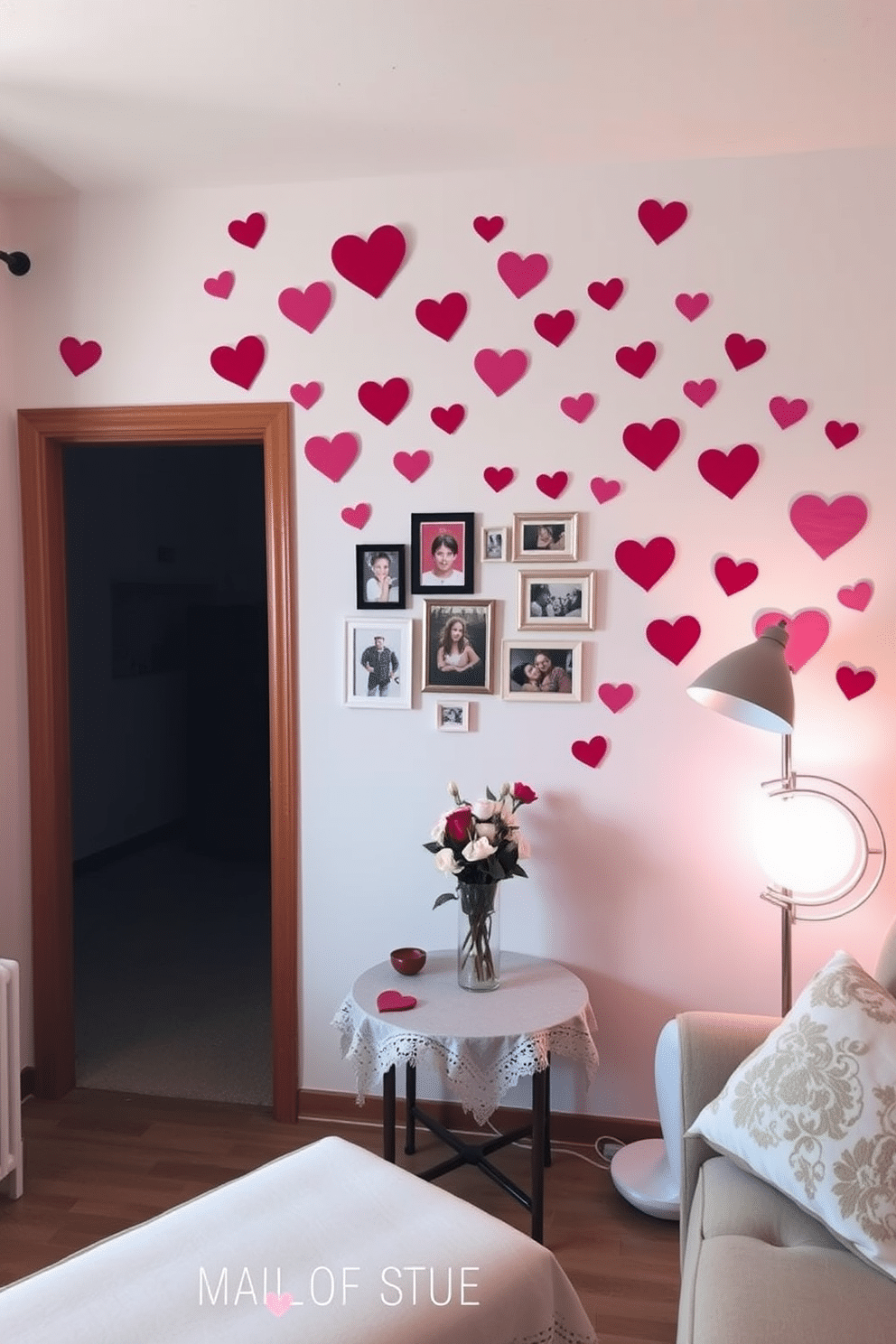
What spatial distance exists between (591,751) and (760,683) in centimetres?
64

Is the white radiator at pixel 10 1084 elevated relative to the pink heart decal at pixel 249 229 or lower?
lower

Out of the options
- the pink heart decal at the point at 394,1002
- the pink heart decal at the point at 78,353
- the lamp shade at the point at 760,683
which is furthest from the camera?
the pink heart decal at the point at 78,353

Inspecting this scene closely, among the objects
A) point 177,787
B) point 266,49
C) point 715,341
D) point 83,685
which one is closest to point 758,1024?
point 715,341

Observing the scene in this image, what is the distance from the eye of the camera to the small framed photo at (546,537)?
2.83 m

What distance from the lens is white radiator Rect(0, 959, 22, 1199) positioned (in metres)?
2.62

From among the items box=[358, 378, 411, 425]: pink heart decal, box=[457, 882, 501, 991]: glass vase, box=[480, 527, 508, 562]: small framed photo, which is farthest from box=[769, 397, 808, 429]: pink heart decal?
box=[457, 882, 501, 991]: glass vase

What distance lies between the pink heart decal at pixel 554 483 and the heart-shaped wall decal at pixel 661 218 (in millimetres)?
644

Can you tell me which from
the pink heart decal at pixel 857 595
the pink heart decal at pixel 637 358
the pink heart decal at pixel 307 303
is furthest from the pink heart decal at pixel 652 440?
the pink heart decal at pixel 307 303

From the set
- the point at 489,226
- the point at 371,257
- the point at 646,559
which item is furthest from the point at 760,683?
the point at 371,257

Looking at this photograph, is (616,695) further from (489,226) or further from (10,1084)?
(10,1084)

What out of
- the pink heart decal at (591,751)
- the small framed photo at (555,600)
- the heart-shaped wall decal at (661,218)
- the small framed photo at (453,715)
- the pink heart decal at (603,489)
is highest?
the heart-shaped wall decal at (661,218)

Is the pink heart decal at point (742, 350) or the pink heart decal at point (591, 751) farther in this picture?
the pink heart decal at point (591, 751)

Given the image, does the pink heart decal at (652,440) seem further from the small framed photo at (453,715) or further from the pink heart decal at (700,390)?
the small framed photo at (453,715)

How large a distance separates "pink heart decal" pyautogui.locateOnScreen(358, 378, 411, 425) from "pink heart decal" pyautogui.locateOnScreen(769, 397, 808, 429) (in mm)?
959
